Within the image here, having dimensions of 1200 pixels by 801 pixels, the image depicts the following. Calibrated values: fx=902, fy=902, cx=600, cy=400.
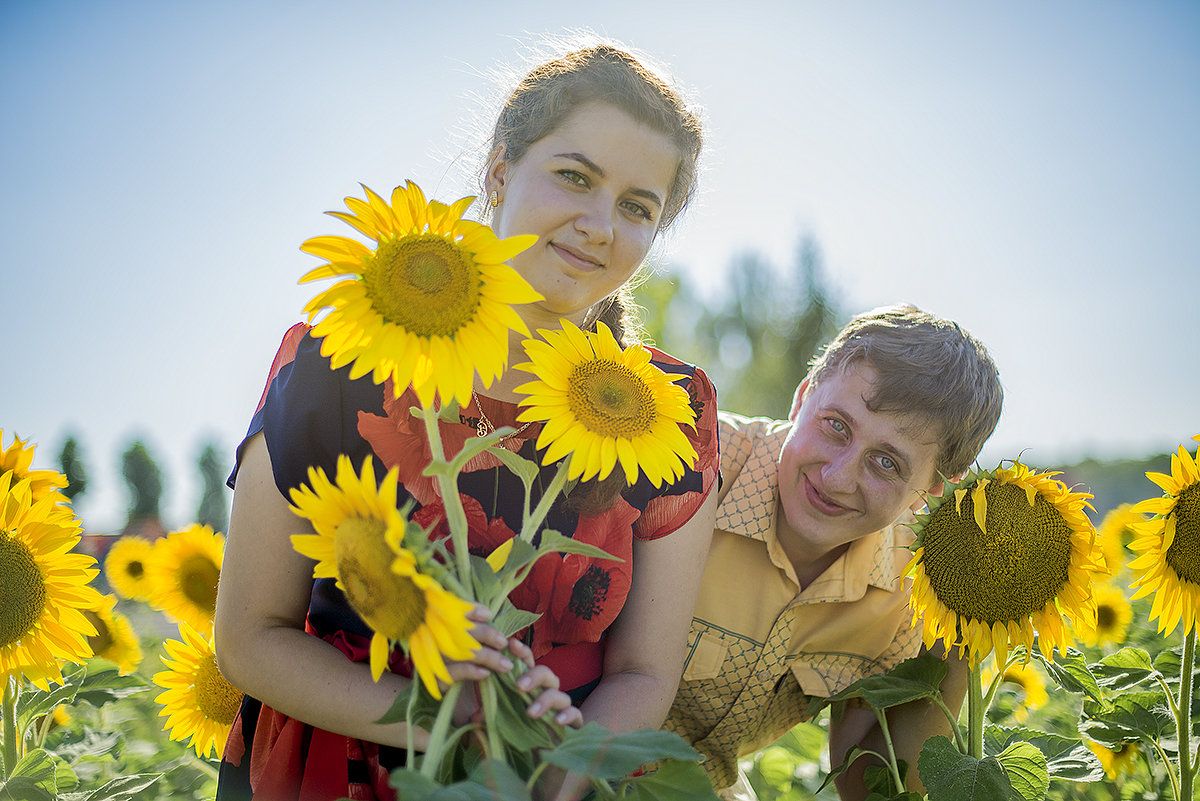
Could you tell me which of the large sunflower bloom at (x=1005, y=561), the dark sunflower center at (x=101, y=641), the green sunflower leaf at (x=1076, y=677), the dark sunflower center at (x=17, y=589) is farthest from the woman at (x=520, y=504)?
the dark sunflower center at (x=101, y=641)

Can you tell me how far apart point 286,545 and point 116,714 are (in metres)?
1.90

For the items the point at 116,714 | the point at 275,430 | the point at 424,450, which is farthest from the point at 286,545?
the point at 116,714

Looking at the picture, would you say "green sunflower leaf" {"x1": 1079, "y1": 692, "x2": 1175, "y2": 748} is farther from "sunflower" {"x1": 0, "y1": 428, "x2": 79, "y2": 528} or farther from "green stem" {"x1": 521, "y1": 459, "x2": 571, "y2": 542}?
"sunflower" {"x1": 0, "y1": 428, "x2": 79, "y2": 528}

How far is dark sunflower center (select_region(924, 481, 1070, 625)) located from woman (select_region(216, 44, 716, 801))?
0.44m

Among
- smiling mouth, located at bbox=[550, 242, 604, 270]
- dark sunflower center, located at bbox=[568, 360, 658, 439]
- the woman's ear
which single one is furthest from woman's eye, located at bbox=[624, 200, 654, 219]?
dark sunflower center, located at bbox=[568, 360, 658, 439]

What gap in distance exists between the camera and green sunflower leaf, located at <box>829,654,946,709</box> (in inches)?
66.7

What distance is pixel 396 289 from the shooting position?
83cm

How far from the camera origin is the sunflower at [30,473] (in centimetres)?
169

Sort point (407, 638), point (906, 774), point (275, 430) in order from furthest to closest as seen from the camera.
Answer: point (906, 774) < point (275, 430) < point (407, 638)

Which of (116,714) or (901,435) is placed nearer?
(901,435)

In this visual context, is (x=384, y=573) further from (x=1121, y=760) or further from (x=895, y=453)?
(x=1121, y=760)

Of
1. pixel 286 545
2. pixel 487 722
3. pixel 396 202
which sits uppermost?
pixel 396 202

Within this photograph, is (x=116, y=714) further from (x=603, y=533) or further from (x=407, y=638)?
(x=407, y=638)

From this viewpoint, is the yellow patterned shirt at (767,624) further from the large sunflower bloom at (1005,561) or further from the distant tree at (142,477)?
the distant tree at (142,477)
